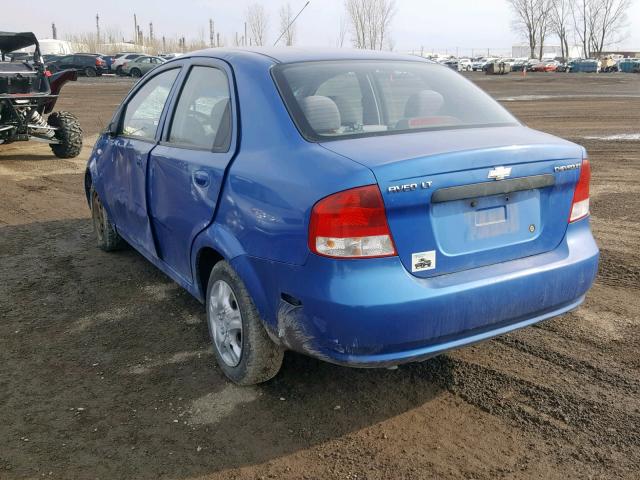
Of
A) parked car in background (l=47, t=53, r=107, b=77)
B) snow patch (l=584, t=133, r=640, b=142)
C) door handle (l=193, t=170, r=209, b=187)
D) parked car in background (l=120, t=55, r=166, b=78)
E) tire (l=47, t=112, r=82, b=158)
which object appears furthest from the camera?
parked car in background (l=120, t=55, r=166, b=78)

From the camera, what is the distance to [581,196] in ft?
10.5

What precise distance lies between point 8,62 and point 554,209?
1048 centimetres

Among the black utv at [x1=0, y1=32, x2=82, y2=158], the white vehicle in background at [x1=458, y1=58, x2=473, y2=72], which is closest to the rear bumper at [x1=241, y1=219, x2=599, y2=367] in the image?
the black utv at [x1=0, y1=32, x2=82, y2=158]

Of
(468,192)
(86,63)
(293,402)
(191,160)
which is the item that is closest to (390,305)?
(468,192)

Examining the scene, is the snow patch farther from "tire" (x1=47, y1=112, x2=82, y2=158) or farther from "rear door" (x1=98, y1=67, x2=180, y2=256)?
"rear door" (x1=98, y1=67, x2=180, y2=256)

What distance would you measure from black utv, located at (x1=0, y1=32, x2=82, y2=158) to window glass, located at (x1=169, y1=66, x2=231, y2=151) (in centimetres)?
726

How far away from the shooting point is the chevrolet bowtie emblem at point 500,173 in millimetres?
2768

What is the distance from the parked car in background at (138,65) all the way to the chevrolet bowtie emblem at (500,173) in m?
43.8

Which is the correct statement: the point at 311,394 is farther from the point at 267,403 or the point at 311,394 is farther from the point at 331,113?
the point at 331,113

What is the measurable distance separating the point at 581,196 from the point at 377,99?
3.84 feet

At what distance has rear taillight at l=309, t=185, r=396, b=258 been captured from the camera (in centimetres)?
257

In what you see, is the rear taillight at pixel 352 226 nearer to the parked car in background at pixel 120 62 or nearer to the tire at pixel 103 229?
the tire at pixel 103 229

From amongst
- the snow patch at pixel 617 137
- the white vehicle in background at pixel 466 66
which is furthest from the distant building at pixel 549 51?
the snow patch at pixel 617 137

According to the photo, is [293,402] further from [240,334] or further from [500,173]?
[500,173]
